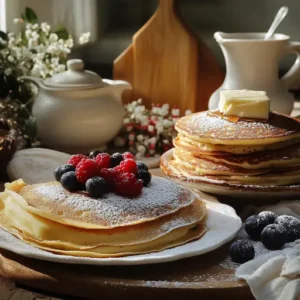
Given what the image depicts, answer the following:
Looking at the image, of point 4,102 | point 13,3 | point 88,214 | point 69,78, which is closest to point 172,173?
point 88,214

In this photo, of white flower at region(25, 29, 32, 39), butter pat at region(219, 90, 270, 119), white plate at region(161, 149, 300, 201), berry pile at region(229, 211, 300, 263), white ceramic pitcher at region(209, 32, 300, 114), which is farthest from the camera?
white flower at region(25, 29, 32, 39)

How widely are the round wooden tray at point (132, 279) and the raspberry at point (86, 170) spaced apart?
0.16m

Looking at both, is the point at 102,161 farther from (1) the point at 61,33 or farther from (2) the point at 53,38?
(1) the point at 61,33

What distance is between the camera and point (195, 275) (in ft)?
3.46

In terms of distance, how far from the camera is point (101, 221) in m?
1.10

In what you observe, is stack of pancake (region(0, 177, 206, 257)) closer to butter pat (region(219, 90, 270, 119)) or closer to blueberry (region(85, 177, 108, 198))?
blueberry (region(85, 177, 108, 198))

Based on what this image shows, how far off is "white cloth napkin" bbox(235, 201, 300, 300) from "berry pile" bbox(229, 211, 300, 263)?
2 cm

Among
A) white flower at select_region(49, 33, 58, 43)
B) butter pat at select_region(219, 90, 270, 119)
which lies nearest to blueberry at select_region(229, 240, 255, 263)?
butter pat at select_region(219, 90, 270, 119)

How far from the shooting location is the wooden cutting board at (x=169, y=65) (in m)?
2.09

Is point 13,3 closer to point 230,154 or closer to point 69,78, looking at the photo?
point 69,78

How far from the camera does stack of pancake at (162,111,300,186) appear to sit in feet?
4.42

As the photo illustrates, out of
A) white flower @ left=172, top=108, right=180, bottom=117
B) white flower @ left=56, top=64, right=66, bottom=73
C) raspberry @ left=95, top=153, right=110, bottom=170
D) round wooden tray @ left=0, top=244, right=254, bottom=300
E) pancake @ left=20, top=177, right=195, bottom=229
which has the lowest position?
white flower @ left=172, top=108, right=180, bottom=117

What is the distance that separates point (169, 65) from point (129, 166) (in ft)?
3.14

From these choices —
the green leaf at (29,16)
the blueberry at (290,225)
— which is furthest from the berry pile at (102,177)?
the green leaf at (29,16)
